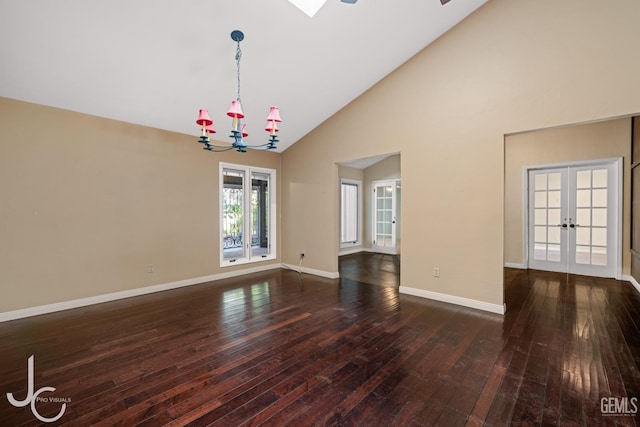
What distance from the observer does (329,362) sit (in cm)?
233

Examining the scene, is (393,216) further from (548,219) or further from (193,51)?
(193,51)

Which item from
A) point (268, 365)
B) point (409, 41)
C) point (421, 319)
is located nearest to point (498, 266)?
point (421, 319)

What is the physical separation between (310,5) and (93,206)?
12.9 ft

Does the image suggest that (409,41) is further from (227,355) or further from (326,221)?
(227,355)

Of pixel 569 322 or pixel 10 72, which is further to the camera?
pixel 569 322

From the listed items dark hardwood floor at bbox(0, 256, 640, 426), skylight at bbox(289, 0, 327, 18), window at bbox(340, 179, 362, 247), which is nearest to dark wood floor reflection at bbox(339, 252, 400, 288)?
window at bbox(340, 179, 362, 247)

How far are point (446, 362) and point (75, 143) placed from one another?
204 inches

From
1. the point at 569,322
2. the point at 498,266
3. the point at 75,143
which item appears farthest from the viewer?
the point at 75,143

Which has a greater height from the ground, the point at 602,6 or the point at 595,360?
the point at 602,6

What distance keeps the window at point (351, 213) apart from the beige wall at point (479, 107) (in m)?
3.23

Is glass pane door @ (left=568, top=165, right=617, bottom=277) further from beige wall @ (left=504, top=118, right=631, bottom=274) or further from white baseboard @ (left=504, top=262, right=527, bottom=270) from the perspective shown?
white baseboard @ (left=504, top=262, right=527, bottom=270)

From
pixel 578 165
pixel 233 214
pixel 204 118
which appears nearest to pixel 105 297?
pixel 233 214

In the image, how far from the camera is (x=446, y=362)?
91.4 inches

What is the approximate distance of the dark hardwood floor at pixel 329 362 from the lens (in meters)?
1.77
